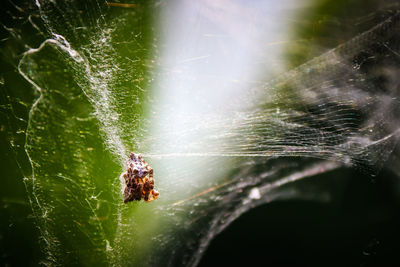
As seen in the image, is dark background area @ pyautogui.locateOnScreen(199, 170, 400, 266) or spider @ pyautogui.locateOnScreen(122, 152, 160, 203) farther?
dark background area @ pyautogui.locateOnScreen(199, 170, 400, 266)

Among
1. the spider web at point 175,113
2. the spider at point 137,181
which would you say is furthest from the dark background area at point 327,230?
the spider at point 137,181

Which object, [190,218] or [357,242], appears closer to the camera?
[190,218]

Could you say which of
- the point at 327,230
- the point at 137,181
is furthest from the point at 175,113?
the point at 327,230

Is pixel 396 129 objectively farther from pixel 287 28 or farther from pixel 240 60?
pixel 240 60

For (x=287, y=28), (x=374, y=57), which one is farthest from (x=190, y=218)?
(x=374, y=57)

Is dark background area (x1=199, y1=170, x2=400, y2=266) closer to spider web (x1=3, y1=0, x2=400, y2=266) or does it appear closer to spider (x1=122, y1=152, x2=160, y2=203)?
spider web (x1=3, y1=0, x2=400, y2=266)

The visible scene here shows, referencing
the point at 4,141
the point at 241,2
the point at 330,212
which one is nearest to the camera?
the point at 4,141

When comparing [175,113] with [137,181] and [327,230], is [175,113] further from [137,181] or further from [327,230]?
[327,230]

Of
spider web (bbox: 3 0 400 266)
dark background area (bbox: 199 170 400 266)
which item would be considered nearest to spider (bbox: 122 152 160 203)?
spider web (bbox: 3 0 400 266)
